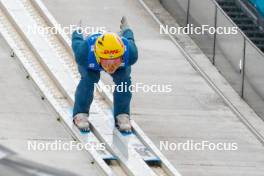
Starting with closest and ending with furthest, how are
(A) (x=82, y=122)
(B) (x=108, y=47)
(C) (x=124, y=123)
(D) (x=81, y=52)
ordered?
1. (B) (x=108, y=47)
2. (D) (x=81, y=52)
3. (A) (x=82, y=122)
4. (C) (x=124, y=123)

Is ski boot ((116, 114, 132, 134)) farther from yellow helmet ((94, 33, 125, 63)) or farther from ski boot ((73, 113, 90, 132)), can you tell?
yellow helmet ((94, 33, 125, 63))

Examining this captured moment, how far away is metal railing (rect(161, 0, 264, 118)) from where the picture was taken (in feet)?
59.2

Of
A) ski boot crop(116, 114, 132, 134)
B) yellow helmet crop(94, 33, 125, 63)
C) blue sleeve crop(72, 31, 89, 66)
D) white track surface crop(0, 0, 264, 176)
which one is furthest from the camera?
white track surface crop(0, 0, 264, 176)

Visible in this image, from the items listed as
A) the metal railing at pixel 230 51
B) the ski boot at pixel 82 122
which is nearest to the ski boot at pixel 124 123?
the ski boot at pixel 82 122

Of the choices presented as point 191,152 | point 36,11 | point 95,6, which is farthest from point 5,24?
point 191,152

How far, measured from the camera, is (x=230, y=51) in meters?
18.8

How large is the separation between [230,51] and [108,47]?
169 inches

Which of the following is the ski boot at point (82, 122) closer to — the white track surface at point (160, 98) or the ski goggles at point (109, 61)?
the white track surface at point (160, 98)

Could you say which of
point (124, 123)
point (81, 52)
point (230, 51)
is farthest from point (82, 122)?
point (230, 51)

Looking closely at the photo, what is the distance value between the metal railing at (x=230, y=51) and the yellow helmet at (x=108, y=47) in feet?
11.2

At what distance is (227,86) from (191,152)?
2.75 meters

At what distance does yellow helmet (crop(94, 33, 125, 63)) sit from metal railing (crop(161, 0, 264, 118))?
343 cm

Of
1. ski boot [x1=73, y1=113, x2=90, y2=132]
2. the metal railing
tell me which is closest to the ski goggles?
ski boot [x1=73, y1=113, x2=90, y2=132]

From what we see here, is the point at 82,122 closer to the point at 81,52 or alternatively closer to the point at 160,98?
the point at 81,52
